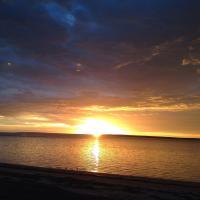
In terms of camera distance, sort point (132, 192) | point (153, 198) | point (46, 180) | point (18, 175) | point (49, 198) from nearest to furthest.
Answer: point (49, 198) → point (153, 198) → point (132, 192) → point (46, 180) → point (18, 175)

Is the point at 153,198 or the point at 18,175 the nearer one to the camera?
the point at 153,198

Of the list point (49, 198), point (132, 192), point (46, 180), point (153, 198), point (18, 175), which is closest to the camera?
point (49, 198)

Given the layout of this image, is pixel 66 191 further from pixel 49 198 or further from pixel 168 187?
pixel 168 187

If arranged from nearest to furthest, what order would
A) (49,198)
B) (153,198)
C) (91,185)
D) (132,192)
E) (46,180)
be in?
1. (49,198)
2. (153,198)
3. (132,192)
4. (91,185)
5. (46,180)

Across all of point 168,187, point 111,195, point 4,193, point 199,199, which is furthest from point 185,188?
point 4,193

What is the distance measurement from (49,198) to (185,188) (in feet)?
38.1

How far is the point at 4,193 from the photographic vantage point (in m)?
17.5

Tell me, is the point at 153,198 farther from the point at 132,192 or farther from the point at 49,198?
the point at 49,198

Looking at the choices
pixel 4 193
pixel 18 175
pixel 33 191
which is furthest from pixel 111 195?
pixel 18 175

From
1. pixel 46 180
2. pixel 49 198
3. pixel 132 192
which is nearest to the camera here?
pixel 49 198

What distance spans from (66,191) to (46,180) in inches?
211

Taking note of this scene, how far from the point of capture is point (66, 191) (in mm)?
18906

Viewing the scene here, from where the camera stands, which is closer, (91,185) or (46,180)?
(91,185)

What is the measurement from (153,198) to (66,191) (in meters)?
5.91
